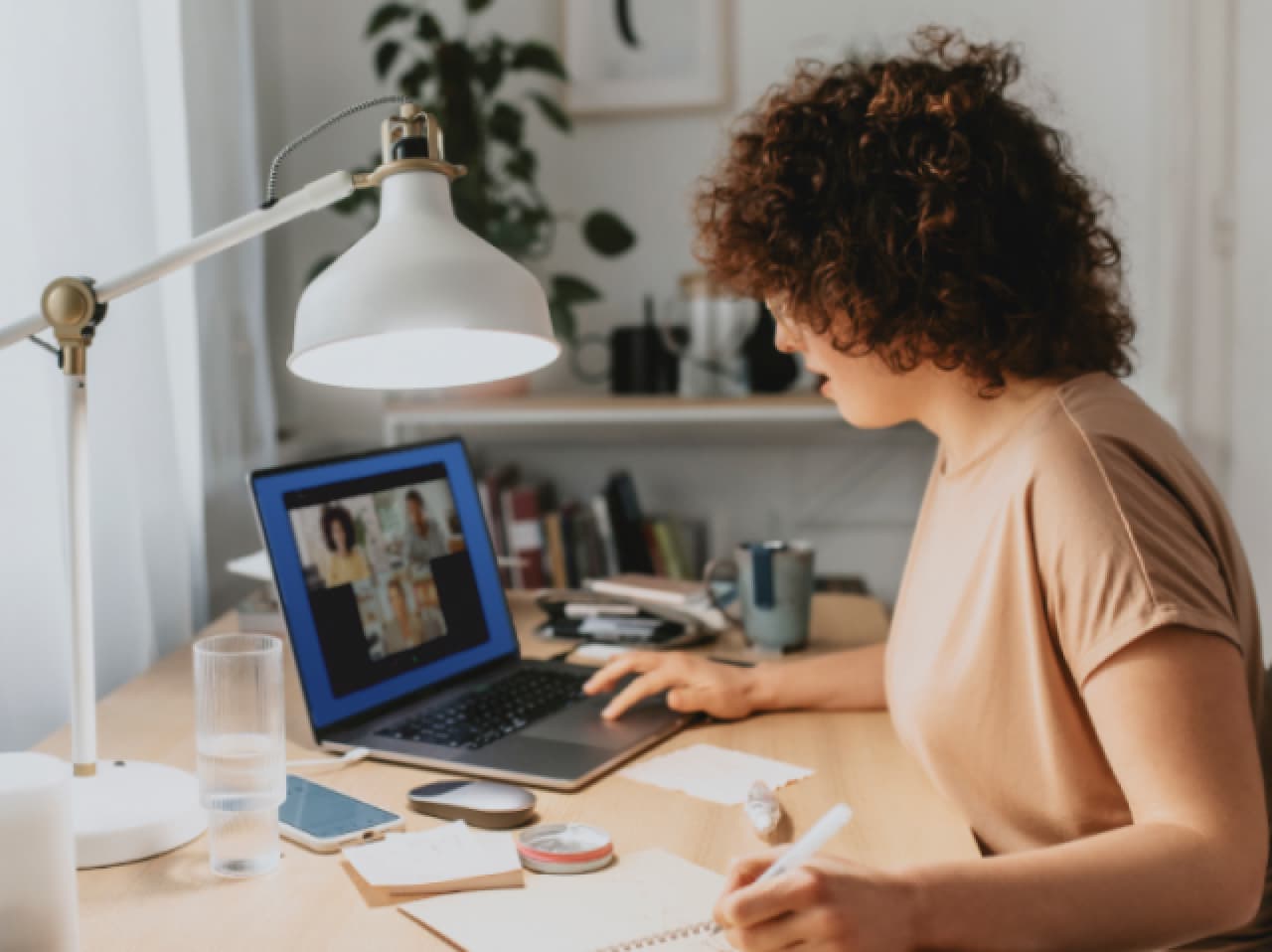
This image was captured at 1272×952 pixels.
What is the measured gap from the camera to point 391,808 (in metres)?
1.02

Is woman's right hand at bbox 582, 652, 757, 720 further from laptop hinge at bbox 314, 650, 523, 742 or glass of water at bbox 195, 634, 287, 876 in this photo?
glass of water at bbox 195, 634, 287, 876

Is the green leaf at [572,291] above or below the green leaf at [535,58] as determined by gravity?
below

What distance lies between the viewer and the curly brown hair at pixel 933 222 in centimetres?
101

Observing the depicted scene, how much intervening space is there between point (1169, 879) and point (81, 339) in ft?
2.75

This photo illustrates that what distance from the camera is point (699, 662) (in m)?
1.28

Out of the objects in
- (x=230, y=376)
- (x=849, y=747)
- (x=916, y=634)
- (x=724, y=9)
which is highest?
(x=724, y=9)

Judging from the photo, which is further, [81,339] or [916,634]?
[916,634]

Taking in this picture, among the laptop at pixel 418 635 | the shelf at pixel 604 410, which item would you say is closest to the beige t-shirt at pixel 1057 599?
the laptop at pixel 418 635

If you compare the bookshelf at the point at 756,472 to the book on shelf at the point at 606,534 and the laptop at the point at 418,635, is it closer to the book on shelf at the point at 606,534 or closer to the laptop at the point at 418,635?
the book on shelf at the point at 606,534

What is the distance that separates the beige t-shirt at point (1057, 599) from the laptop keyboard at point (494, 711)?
375 millimetres

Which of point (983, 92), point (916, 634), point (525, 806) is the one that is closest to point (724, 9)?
point (983, 92)

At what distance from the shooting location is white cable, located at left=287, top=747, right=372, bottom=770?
43.7 inches

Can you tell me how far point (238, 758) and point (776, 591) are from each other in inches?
30.2

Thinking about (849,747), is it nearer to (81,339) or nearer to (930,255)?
(930,255)
